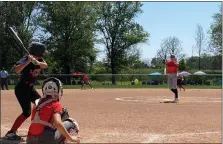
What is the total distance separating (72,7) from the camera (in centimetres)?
6025

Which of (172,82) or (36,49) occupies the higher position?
(36,49)

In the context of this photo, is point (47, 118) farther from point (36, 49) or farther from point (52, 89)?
point (36, 49)

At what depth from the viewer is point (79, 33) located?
59.6 meters

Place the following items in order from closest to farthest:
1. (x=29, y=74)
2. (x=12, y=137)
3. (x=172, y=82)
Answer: (x=12, y=137)
(x=29, y=74)
(x=172, y=82)

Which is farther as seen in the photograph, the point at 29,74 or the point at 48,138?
the point at 29,74

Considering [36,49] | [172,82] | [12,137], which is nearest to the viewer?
[36,49]

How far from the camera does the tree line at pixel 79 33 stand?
188 feet

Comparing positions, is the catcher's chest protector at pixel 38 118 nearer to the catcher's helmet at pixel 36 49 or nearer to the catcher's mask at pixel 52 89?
the catcher's mask at pixel 52 89

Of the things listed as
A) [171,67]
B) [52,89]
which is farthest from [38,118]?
[171,67]

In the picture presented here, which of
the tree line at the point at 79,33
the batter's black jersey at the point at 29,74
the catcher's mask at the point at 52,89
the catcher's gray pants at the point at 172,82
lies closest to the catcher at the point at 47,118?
the catcher's mask at the point at 52,89

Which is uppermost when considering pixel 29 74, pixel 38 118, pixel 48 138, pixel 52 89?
pixel 29 74

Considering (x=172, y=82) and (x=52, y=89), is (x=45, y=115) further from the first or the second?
(x=172, y=82)

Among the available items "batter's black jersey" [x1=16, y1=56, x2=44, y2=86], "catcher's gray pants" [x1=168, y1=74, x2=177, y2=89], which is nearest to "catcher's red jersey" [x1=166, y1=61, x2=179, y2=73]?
"catcher's gray pants" [x1=168, y1=74, x2=177, y2=89]

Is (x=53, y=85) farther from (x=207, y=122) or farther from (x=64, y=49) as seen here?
(x=64, y=49)
